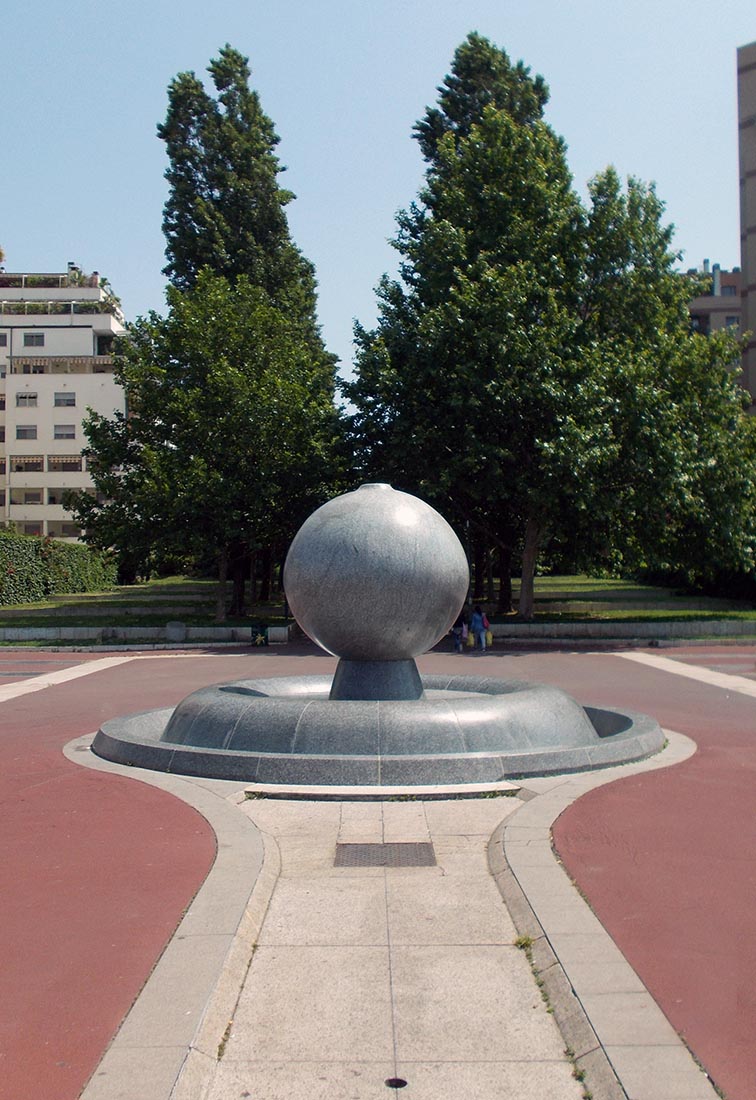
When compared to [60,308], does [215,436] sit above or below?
below

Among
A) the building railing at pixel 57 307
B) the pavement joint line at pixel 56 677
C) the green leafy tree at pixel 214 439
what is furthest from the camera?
the building railing at pixel 57 307

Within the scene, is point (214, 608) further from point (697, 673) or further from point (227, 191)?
point (697, 673)

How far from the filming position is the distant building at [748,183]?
2028 inches

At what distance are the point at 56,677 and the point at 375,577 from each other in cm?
1290

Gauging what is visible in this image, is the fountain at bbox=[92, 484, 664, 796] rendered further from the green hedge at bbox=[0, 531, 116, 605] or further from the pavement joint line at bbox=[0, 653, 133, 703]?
the green hedge at bbox=[0, 531, 116, 605]

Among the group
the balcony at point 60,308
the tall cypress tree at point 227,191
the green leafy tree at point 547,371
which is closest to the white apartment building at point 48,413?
the balcony at point 60,308

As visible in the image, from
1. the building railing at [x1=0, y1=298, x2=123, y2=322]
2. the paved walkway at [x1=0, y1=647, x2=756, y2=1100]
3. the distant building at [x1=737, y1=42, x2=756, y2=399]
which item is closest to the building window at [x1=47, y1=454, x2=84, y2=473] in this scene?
the building railing at [x1=0, y1=298, x2=123, y2=322]

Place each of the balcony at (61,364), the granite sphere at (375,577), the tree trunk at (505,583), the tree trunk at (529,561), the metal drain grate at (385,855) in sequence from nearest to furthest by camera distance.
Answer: the metal drain grate at (385,855), the granite sphere at (375,577), the tree trunk at (529,561), the tree trunk at (505,583), the balcony at (61,364)

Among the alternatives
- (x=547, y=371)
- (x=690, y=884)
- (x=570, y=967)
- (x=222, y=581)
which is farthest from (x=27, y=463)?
(x=570, y=967)

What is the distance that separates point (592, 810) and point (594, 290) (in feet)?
88.4

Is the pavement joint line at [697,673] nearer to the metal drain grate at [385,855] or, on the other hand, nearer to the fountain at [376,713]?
the fountain at [376,713]

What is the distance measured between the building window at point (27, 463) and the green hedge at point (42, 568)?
18187mm

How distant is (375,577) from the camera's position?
39.1 feet

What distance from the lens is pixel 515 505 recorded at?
109 ft
